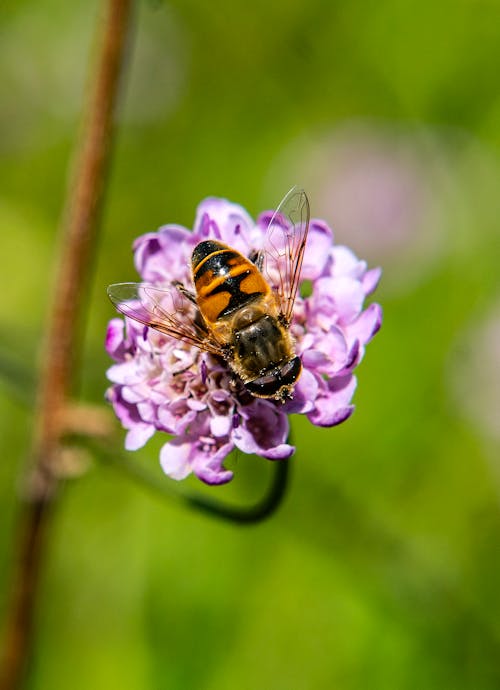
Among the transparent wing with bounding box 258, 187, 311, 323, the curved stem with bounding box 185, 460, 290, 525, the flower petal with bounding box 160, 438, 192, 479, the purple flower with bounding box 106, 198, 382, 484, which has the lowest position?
the curved stem with bounding box 185, 460, 290, 525

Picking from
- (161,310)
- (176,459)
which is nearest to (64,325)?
(161,310)

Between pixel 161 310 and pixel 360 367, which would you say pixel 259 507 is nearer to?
pixel 161 310

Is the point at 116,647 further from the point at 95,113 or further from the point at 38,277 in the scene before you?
the point at 95,113

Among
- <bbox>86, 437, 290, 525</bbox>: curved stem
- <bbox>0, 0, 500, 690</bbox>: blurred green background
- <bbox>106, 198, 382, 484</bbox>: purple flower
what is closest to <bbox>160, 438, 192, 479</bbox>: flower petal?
<bbox>106, 198, 382, 484</bbox>: purple flower

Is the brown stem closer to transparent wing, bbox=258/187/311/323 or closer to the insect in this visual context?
the insect

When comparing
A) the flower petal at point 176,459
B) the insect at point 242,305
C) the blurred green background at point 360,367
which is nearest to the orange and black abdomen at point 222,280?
the insect at point 242,305

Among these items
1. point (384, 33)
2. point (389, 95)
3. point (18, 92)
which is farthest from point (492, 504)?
point (18, 92)

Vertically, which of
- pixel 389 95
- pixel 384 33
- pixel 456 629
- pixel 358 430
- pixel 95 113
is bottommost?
pixel 456 629

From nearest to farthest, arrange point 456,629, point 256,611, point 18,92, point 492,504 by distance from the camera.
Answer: point 456,629, point 256,611, point 492,504, point 18,92
